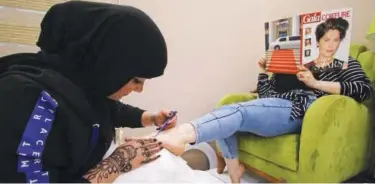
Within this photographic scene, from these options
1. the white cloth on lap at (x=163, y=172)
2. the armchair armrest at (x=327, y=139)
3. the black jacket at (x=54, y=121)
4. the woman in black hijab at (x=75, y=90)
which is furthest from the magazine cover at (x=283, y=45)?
the black jacket at (x=54, y=121)

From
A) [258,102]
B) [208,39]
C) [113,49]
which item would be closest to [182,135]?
[258,102]

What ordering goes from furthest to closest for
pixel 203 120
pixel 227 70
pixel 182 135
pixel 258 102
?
pixel 227 70
pixel 258 102
pixel 203 120
pixel 182 135

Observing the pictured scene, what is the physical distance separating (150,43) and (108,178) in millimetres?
309

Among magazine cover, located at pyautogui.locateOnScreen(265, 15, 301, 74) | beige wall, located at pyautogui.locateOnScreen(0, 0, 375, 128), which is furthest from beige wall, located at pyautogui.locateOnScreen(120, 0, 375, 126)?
magazine cover, located at pyautogui.locateOnScreen(265, 15, 301, 74)

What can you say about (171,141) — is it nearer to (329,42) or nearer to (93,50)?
(93,50)

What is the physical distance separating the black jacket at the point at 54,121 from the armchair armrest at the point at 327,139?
89cm

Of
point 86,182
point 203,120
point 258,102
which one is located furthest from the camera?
point 258,102

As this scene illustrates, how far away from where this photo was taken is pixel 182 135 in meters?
1.14

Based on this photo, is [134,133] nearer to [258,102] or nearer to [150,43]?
[258,102]

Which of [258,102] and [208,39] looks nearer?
[258,102]

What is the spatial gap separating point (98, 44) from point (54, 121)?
181mm

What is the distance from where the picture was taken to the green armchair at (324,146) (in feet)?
4.11

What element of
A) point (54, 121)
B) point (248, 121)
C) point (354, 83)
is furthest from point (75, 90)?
point (354, 83)

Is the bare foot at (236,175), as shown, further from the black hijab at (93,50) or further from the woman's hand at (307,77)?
the black hijab at (93,50)
